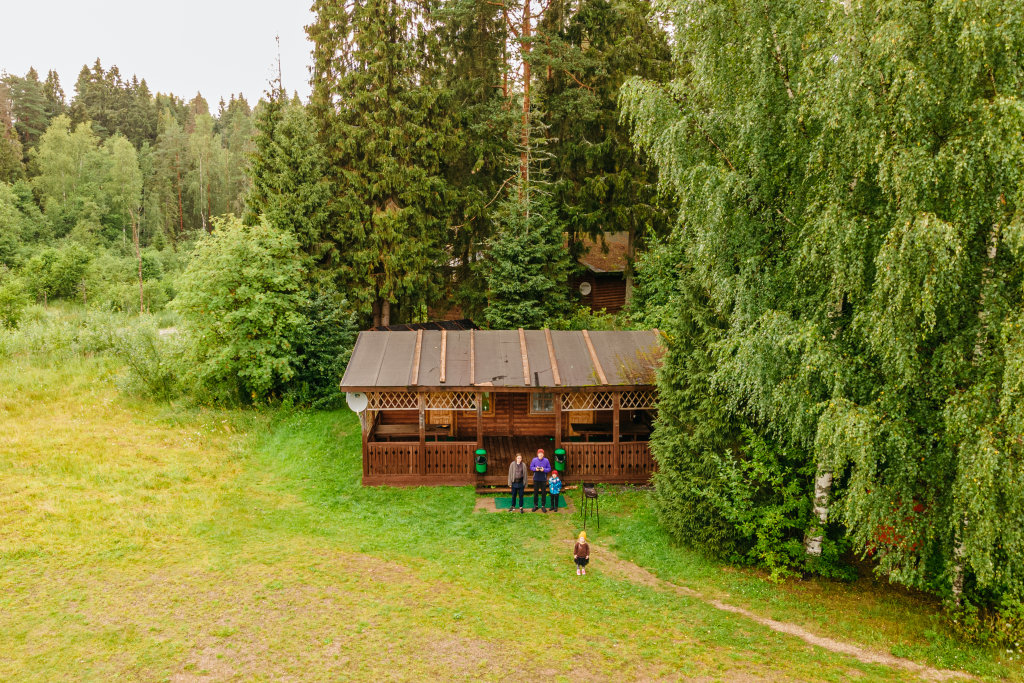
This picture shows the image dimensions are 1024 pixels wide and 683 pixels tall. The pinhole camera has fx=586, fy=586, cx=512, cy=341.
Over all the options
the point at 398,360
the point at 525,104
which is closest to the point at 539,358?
the point at 398,360

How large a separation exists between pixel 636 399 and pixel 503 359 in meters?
4.02

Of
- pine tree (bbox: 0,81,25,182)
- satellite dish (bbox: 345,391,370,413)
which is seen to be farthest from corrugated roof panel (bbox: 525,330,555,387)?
pine tree (bbox: 0,81,25,182)

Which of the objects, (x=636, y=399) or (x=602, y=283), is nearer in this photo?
(x=636, y=399)

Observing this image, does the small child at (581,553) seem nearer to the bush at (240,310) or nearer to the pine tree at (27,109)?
the bush at (240,310)

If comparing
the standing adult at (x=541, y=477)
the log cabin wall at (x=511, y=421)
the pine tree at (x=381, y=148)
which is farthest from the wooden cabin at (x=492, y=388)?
the pine tree at (x=381, y=148)

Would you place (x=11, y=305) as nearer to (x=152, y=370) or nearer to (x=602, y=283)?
(x=152, y=370)

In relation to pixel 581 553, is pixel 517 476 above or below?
above

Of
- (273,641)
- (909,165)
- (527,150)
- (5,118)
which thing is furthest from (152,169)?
(909,165)

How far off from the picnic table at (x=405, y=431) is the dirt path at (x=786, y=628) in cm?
688

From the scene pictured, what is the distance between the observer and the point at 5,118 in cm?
5850

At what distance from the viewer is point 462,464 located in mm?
16594

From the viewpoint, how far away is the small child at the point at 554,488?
14.8m

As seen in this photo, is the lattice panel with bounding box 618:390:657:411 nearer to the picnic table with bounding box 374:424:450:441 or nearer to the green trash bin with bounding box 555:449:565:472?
the green trash bin with bounding box 555:449:565:472

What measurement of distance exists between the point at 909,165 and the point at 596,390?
929cm
